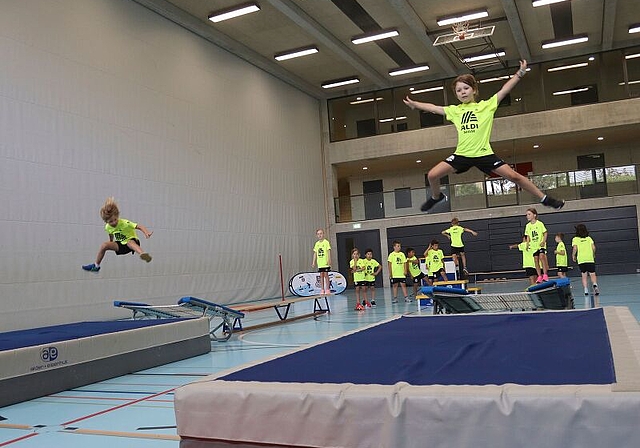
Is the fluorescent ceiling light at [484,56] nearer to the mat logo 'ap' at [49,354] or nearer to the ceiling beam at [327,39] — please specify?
the ceiling beam at [327,39]

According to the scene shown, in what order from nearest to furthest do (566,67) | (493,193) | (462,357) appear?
(462,357)
(493,193)
(566,67)

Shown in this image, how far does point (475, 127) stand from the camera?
5.52 metres

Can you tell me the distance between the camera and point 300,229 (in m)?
24.0

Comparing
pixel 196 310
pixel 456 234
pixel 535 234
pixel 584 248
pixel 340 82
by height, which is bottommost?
pixel 196 310

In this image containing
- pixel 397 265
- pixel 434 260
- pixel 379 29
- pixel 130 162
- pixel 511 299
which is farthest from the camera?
pixel 379 29

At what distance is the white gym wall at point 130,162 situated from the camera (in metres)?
12.1

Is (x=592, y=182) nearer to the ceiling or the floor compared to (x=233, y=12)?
nearer to the floor

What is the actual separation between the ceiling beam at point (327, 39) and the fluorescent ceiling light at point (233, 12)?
24.6 inches

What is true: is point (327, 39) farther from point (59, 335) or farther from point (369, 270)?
point (59, 335)

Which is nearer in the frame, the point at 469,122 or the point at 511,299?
the point at 469,122

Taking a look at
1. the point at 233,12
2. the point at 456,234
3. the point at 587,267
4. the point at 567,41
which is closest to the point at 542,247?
the point at 587,267

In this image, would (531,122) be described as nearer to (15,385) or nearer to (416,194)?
(416,194)

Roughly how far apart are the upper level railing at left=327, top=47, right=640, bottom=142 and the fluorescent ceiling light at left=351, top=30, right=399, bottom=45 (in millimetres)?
6165

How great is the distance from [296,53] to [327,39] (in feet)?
5.33
